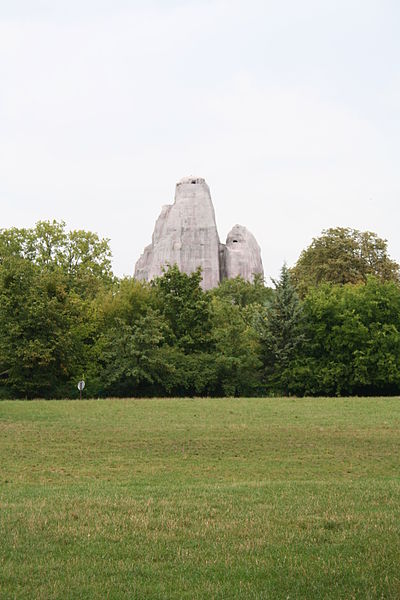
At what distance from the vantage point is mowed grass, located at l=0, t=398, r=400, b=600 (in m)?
7.11

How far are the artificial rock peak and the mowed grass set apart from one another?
79.2 meters

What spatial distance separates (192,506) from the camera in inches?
436

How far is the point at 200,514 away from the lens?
10422 mm

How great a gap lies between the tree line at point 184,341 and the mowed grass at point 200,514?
20.3 metres

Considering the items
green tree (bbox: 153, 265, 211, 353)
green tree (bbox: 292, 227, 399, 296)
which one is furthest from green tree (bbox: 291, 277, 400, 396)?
green tree (bbox: 292, 227, 399, 296)

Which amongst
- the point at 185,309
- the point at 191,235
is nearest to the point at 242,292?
the point at 191,235

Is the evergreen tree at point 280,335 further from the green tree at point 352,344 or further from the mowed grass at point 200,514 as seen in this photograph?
the mowed grass at point 200,514

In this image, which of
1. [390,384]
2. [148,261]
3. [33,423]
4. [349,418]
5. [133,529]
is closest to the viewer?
[133,529]

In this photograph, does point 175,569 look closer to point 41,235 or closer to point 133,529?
point 133,529

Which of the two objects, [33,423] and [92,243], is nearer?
[33,423]

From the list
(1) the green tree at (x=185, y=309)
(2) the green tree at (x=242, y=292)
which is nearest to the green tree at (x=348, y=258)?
(2) the green tree at (x=242, y=292)

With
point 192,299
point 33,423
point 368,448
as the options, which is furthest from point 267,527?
point 192,299

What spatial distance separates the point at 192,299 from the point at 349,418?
22.9 meters

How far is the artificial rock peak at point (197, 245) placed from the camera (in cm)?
10388
